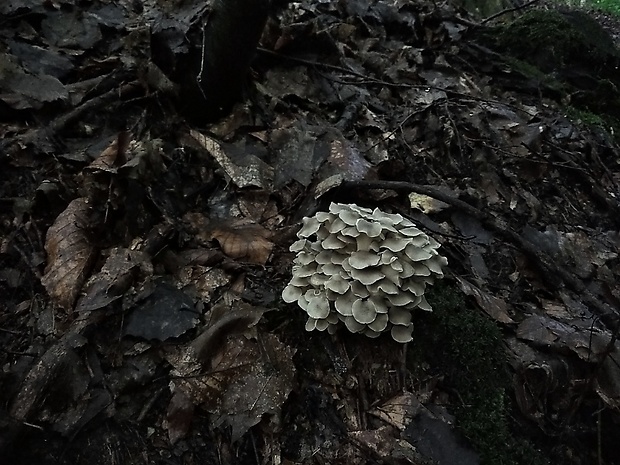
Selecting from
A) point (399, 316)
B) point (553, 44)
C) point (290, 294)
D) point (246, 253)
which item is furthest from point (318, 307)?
point (553, 44)

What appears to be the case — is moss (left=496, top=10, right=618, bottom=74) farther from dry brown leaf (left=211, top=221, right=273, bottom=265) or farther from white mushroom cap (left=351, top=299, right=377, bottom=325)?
white mushroom cap (left=351, top=299, right=377, bottom=325)

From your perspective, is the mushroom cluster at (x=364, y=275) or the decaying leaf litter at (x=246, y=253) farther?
the mushroom cluster at (x=364, y=275)

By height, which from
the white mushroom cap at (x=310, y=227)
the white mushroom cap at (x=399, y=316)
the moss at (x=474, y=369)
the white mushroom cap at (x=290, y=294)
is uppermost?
the white mushroom cap at (x=310, y=227)

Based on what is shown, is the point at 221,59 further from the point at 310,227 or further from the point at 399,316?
the point at 399,316

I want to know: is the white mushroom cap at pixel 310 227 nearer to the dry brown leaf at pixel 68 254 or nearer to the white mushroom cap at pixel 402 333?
the white mushroom cap at pixel 402 333

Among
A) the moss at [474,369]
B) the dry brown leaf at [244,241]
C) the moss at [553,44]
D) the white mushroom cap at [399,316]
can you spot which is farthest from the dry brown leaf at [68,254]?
the moss at [553,44]

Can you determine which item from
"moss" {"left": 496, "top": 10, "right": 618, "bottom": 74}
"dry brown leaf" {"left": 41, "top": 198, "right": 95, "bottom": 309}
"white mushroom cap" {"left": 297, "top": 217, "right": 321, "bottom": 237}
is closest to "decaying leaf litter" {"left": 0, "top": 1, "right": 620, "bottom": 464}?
"dry brown leaf" {"left": 41, "top": 198, "right": 95, "bottom": 309}

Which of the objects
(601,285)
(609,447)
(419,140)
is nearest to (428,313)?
(609,447)

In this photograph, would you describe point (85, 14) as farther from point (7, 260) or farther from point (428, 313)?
point (428, 313)
